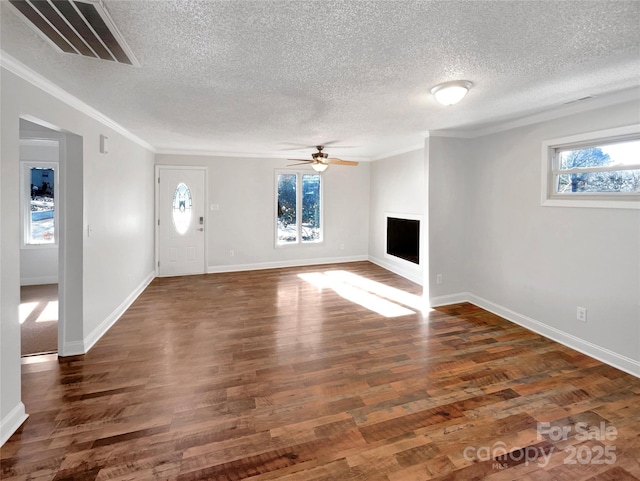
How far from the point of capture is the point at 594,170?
3102 millimetres

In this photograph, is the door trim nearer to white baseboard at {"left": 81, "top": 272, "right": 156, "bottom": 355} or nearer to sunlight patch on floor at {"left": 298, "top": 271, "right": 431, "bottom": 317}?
white baseboard at {"left": 81, "top": 272, "right": 156, "bottom": 355}

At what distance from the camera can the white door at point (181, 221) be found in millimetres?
5965

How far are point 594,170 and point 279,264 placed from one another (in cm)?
528

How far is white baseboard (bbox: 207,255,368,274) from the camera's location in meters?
6.43

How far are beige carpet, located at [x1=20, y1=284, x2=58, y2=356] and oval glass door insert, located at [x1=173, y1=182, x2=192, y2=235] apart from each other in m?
2.13

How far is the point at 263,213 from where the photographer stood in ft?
21.8

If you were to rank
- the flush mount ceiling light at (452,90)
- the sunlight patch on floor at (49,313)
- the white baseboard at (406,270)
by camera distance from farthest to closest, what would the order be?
the white baseboard at (406,270) → the sunlight patch on floor at (49,313) → the flush mount ceiling light at (452,90)

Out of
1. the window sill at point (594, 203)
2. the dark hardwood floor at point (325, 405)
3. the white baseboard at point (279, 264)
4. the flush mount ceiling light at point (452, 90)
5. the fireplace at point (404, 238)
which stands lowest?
the dark hardwood floor at point (325, 405)

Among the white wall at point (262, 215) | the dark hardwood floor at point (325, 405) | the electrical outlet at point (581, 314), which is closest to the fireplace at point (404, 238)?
the white wall at point (262, 215)

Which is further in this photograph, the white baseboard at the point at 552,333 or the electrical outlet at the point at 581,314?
the electrical outlet at the point at 581,314

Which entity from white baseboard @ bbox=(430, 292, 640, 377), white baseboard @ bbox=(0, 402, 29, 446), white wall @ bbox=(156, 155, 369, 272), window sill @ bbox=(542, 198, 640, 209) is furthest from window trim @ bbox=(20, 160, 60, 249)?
Result: window sill @ bbox=(542, 198, 640, 209)

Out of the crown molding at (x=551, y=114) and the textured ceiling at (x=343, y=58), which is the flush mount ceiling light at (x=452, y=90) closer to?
the textured ceiling at (x=343, y=58)

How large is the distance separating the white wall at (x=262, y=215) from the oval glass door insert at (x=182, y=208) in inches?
15.0

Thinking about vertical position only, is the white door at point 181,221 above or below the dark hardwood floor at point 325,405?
above
